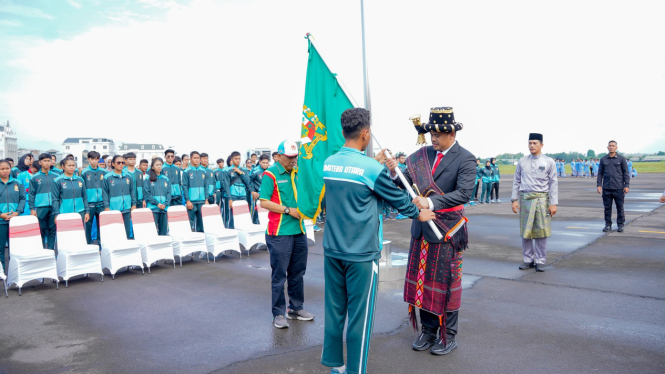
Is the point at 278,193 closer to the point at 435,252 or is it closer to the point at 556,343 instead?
the point at 435,252

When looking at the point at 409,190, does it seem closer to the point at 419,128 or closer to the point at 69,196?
the point at 419,128

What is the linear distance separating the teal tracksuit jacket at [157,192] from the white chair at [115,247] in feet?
5.96

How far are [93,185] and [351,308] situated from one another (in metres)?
8.36

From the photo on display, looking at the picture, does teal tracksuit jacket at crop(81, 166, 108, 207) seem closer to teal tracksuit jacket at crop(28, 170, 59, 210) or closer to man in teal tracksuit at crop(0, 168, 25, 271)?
teal tracksuit jacket at crop(28, 170, 59, 210)

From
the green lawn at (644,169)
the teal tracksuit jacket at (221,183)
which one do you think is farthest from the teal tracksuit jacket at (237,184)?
the green lawn at (644,169)

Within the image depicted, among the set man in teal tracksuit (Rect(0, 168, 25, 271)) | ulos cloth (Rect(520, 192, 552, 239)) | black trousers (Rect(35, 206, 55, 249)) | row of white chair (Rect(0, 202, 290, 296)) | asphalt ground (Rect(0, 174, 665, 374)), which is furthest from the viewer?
black trousers (Rect(35, 206, 55, 249))

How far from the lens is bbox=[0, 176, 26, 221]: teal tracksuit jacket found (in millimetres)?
8062

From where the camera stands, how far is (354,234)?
11.0ft

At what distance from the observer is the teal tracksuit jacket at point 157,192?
10094 mm

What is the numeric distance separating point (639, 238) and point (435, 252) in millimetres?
8503

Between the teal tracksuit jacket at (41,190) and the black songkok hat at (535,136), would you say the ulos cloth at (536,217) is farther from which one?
the teal tracksuit jacket at (41,190)

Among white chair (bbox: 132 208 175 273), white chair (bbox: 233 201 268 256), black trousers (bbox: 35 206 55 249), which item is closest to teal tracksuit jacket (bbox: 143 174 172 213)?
white chair (bbox: 132 208 175 273)

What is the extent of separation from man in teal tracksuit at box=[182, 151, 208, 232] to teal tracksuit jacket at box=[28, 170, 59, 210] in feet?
9.41

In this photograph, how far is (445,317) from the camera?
14.1ft
